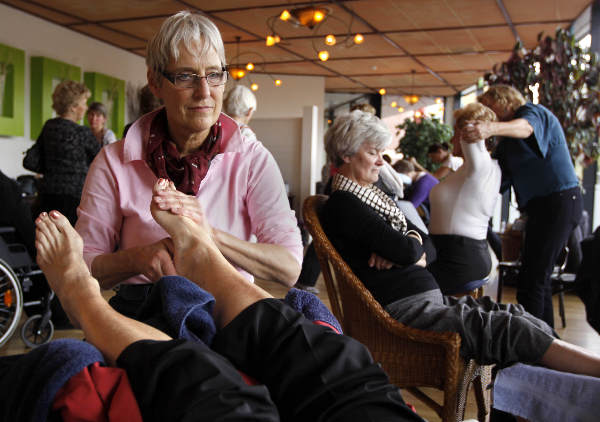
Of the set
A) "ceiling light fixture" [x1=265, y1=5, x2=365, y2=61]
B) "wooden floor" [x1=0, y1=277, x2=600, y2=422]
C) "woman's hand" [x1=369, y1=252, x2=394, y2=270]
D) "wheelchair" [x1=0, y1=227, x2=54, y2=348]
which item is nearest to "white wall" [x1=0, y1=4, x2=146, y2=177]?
"ceiling light fixture" [x1=265, y1=5, x2=365, y2=61]

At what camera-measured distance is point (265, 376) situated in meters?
0.90

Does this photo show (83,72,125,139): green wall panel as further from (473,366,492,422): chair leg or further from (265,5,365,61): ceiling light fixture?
(473,366,492,422): chair leg

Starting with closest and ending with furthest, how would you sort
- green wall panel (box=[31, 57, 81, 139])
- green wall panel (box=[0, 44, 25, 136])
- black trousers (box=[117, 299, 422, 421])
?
black trousers (box=[117, 299, 422, 421]), green wall panel (box=[0, 44, 25, 136]), green wall panel (box=[31, 57, 81, 139])

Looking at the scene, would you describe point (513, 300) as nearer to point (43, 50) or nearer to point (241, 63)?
point (43, 50)

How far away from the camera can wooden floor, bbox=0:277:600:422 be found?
8.64ft

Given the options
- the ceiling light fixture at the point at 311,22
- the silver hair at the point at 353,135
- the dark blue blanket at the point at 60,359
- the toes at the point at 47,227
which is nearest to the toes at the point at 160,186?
the toes at the point at 47,227

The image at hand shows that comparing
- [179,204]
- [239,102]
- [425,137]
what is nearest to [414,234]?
[179,204]

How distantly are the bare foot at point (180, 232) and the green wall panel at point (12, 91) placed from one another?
585 cm

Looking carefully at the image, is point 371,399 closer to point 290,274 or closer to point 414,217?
point 290,274

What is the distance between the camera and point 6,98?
6.50 metres

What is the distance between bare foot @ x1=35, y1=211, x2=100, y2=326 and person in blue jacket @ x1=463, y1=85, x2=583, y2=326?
2395mm

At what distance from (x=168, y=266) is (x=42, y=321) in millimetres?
2422

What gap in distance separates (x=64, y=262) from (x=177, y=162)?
403mm

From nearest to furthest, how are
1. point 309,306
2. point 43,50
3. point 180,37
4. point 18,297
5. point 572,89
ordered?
point 309,306
point 180,37
point 18,297
point 572,89
point 43,50
